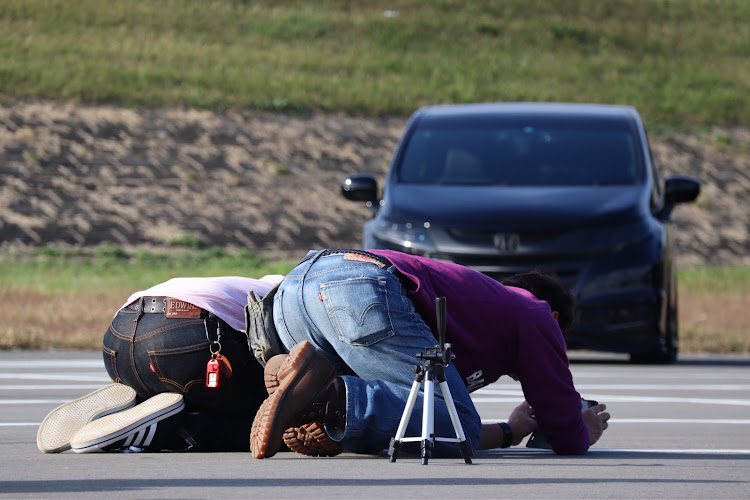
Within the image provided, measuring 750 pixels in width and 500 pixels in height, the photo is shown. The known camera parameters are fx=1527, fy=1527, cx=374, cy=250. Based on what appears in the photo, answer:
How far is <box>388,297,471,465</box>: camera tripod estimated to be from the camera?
518 centimetres

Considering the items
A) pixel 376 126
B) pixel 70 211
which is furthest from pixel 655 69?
pixel 70 211

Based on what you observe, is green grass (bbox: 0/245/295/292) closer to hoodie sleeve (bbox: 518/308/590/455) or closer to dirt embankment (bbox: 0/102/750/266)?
dirt embankment (bbox: 0/102/750/266)

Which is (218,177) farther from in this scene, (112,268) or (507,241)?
(507,241)

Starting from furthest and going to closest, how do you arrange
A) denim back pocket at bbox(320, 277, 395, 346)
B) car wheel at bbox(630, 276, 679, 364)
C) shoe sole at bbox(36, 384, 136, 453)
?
car wheel at bbox(630, 276, 679, 364)
shoe sole at bbox(36, 384, 136, 453)
denim back pocket at bbox(320, 277, 395, 346)

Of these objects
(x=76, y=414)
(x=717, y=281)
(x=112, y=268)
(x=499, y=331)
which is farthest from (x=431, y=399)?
(x=112, y=268)

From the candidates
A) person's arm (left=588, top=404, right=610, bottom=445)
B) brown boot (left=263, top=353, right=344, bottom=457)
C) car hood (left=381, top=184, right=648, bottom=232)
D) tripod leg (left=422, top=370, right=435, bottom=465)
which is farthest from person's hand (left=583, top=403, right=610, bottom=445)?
car hood (left=381, top=184, right=648, bottom=232)

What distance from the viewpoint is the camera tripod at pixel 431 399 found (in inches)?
204

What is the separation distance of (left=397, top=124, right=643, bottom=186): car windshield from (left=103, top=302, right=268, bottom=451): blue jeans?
5.07m

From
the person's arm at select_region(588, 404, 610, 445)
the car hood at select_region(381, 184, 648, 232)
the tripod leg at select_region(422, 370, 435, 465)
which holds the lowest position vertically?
the car hood at select_region(381, 184, 648, 232)

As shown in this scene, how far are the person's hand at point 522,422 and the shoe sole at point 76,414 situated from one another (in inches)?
60.5

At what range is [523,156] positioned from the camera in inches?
447

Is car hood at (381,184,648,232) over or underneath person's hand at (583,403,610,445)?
underneath

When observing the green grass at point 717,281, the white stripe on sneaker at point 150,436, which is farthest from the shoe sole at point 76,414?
the green grass at point 717,281

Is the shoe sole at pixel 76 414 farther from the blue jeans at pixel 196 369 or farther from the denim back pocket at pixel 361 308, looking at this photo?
the denim back pocket at pixel 361 308
